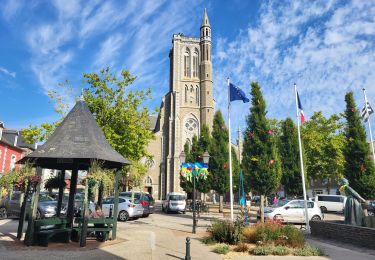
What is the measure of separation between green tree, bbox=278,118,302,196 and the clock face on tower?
88.5ft

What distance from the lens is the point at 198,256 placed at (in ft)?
28.3

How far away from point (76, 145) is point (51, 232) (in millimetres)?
2926

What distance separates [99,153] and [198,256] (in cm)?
476

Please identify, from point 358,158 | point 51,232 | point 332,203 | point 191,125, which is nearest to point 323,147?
point 332,203

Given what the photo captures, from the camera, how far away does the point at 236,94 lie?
54.2 ft

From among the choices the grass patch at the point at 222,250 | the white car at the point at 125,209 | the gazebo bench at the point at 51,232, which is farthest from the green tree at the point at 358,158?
the gazebo bench at the point at 51,232

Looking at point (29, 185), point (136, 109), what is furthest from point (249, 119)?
point (29, 185)

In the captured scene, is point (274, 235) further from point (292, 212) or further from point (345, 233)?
point (292, 212)

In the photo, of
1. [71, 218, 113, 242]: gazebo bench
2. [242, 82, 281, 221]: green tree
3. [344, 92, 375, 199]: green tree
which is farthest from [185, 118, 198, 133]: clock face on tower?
[71, 218, 113, 242]: gazebo bench

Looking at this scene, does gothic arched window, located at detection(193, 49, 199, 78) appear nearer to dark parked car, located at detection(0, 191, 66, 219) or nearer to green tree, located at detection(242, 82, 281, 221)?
green tree, located at detection(242, 82, 281, 221)

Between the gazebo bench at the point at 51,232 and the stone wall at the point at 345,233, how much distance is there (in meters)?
10.7

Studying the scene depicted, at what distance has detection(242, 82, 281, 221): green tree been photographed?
66.0 feet

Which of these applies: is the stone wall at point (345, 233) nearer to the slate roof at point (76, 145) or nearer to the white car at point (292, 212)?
the white car at point (292, 212)

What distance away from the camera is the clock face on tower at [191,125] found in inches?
2159
